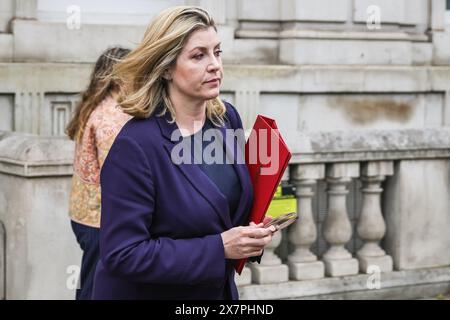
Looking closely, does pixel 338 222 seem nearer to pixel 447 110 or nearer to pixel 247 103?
pixel 247 103

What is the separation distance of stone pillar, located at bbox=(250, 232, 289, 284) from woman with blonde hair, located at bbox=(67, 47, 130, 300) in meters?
1.66

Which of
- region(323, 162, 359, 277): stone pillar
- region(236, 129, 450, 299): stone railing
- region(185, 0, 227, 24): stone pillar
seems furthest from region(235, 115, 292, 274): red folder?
region(185, 0, 227, 24): stone pillar

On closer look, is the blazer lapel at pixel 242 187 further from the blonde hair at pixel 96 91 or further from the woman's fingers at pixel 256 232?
the blonde hair at pixel 96 91

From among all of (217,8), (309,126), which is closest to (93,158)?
(217,8)

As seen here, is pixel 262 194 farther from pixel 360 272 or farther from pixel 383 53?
pixel 383 53

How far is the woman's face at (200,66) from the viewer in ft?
12.1

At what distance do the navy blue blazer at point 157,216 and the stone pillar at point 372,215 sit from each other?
3783 millimetres

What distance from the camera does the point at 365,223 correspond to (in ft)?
24.2

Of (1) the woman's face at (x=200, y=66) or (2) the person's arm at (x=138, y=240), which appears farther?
(1) the woman's face at (x=200, y=66)

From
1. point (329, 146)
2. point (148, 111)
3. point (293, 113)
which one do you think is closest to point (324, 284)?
point (329, 146)

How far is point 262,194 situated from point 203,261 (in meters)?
0.31

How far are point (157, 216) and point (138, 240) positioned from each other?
0.11 meters

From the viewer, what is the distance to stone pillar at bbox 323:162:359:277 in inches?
286

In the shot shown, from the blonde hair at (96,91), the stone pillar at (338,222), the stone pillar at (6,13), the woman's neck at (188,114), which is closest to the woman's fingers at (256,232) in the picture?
the woman's neck at (188,114)
